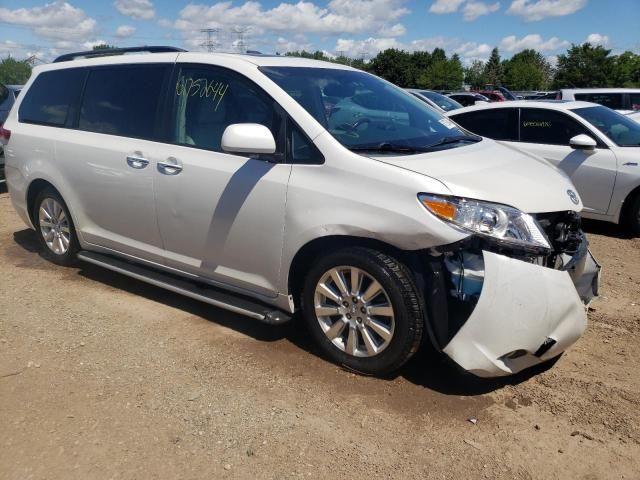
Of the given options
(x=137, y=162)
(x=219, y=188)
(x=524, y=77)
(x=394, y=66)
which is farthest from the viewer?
(x=394, y=66)

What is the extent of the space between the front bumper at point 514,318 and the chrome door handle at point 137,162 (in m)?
2.50

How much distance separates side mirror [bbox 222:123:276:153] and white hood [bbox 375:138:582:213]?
0.69 meters

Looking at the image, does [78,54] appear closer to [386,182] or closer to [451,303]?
[386,182]

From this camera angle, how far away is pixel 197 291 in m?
4.03

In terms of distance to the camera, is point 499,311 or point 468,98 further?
point 468,98

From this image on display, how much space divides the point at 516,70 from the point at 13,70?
173 feet

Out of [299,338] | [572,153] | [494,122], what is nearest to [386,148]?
[299,338]

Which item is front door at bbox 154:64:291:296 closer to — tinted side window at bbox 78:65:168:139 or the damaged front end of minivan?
tinted side window at bbox 78:65:168:139

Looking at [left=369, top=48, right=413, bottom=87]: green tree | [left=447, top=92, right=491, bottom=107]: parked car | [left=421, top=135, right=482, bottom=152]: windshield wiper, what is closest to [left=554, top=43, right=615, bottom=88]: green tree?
[left=369, top=48, right=413, bottom=87]: green tree

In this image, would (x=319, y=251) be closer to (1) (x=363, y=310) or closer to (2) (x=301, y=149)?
(1) (x=363, y=310)

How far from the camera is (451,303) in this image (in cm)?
301

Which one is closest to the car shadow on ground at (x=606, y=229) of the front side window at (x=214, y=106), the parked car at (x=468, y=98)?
the front side window at (x=214, y=106)

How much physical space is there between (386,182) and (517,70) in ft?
233

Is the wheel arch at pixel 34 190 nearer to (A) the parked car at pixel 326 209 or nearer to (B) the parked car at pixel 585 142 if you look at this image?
(A) the parked car at pixel 326 209
